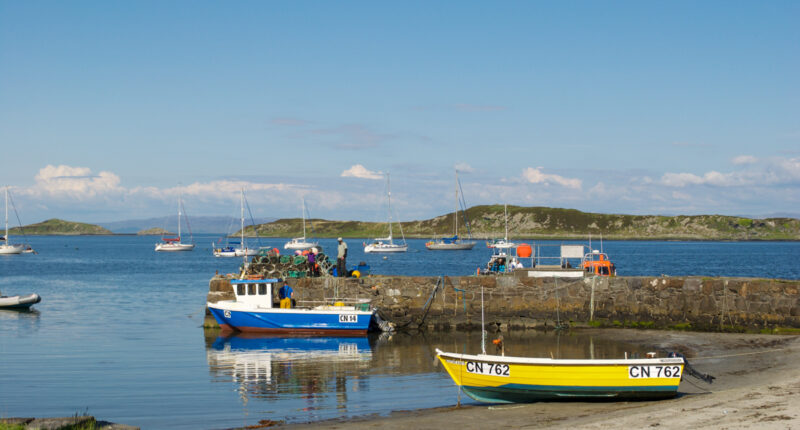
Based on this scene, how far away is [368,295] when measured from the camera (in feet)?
92.7

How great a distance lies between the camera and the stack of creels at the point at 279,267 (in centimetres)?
2912

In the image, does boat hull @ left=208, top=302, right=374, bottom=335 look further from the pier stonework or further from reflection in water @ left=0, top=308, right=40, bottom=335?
reflection in water @ left=0, top=308, right=40, bottom=335

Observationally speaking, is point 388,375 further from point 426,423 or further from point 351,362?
point 426,423

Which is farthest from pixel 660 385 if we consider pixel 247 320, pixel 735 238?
pixel 735 238

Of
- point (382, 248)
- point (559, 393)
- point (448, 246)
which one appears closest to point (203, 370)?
point (559, 393)

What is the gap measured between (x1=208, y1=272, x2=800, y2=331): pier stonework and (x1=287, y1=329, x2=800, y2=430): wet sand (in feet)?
15.4

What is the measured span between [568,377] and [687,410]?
2.33 m

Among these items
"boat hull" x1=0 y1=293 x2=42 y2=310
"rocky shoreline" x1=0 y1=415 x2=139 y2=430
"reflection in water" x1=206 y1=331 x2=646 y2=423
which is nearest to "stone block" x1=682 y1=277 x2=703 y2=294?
"reflection in water" x1=206 y1=331 x2=646 y2=423

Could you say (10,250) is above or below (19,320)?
above

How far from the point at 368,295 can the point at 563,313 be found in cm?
711

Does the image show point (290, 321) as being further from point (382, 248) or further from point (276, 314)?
point (382, 248)

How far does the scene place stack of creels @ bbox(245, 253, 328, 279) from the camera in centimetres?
2912

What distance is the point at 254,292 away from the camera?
27844mm

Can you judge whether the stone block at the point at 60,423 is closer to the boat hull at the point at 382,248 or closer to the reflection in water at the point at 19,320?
the reflection in water at the point at 19,320
